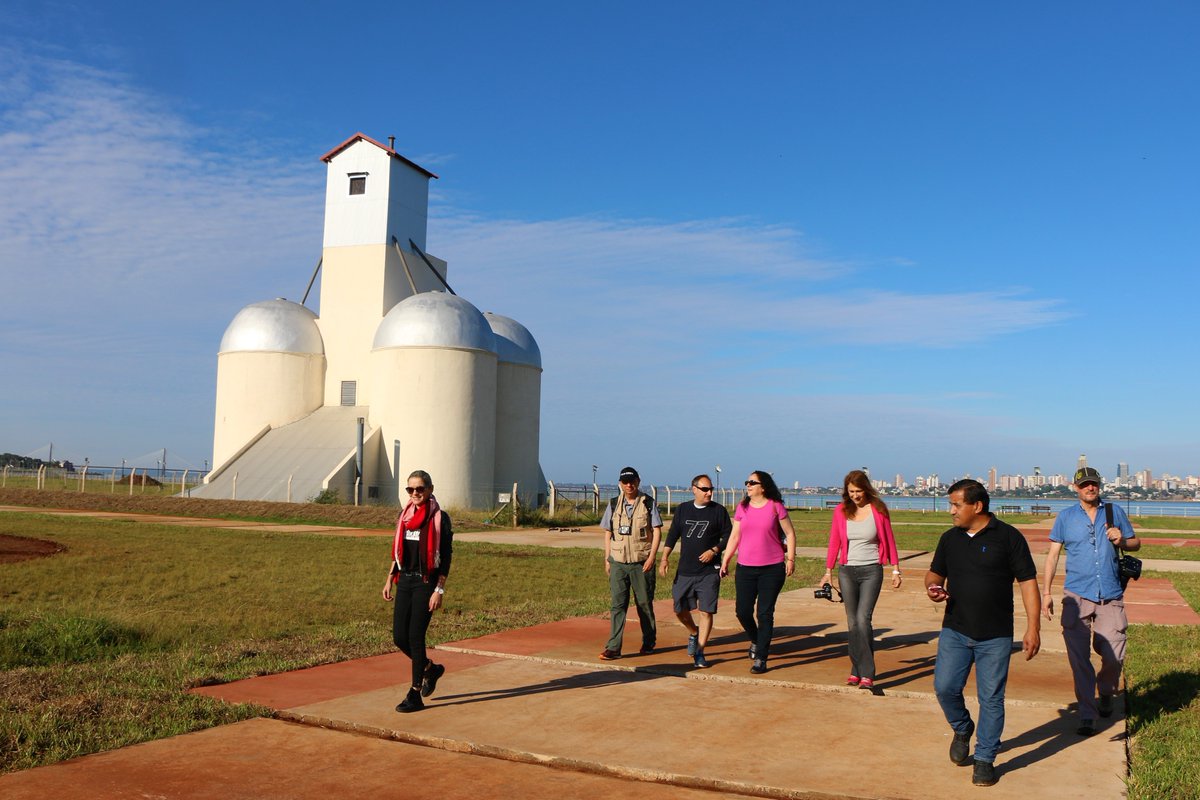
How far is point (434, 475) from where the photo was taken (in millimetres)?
36281

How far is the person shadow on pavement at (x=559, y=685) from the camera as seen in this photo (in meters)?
7.38

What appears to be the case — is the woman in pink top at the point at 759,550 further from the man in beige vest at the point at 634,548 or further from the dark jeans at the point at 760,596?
the man in beige vest at the point at 634,548

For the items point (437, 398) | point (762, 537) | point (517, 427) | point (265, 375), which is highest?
point (265, 375)

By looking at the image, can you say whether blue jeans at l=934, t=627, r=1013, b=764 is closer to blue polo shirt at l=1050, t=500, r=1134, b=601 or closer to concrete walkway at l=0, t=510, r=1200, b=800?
concrete walkway at l=0, t=510, r=1200, b=800

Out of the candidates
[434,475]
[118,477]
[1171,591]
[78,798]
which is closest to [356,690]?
[78,798]

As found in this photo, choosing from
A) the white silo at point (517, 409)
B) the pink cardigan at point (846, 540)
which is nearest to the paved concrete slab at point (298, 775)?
the pink cardigan at point (846, 540)

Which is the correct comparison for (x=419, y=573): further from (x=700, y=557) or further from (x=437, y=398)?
(x=437, y=398)

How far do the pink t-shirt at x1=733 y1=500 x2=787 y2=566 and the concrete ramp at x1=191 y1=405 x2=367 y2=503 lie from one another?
28658 mm

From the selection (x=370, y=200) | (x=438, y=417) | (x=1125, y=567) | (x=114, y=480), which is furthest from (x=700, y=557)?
(x=114, y=480)

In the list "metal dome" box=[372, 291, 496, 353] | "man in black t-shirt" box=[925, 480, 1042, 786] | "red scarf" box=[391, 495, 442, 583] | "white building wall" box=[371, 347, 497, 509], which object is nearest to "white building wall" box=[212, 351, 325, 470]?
"metal dome" box=[372, 291, 496, 353]

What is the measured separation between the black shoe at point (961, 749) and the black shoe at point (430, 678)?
3353 millimetres

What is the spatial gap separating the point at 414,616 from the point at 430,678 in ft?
1.44

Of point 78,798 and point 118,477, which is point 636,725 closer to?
point 78,798

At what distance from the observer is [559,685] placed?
796 centimetres
